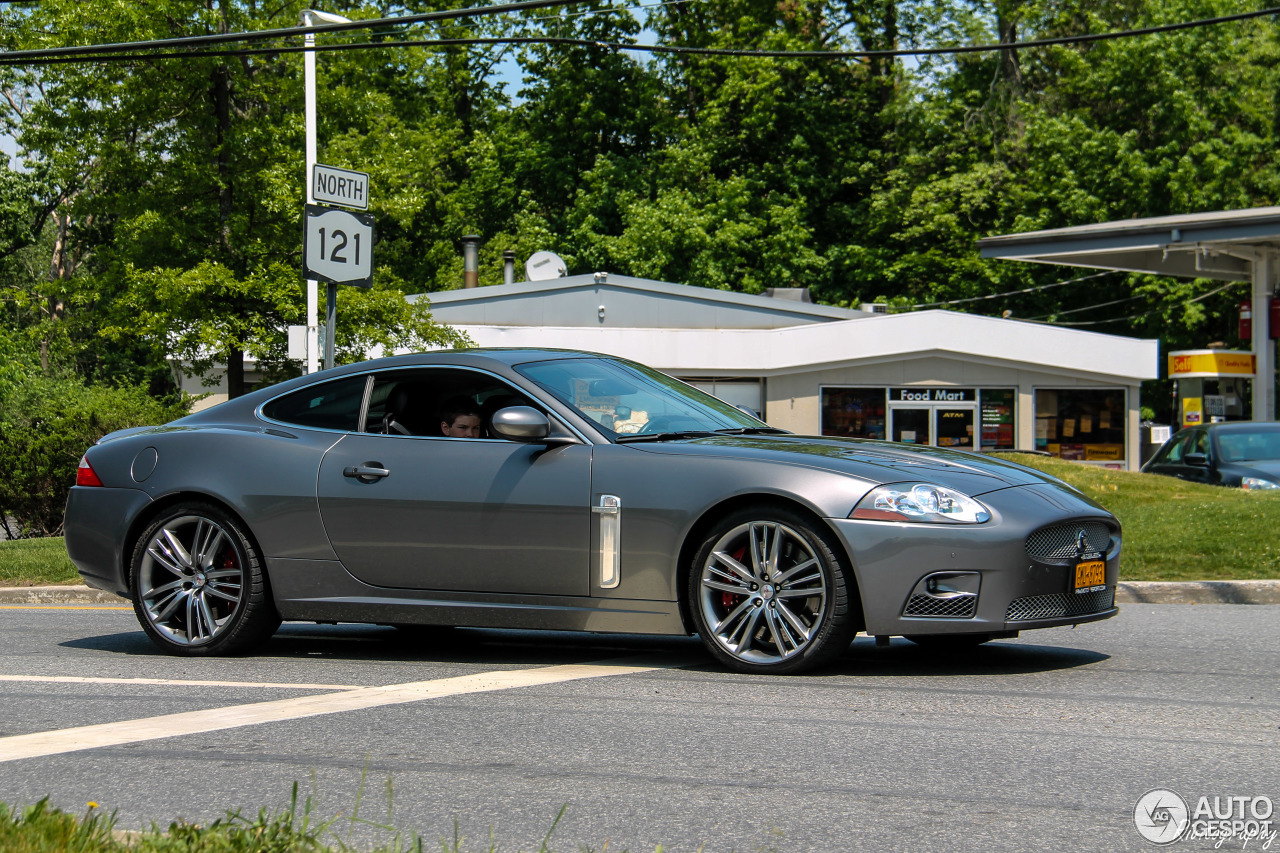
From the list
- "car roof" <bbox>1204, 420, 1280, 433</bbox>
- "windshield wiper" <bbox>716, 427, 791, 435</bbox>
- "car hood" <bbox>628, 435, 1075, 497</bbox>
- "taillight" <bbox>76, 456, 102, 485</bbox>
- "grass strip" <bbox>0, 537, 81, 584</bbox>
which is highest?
"car roof" <bbox>1204, 420, 1280, 433</bbox>

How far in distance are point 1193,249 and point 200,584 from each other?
22835 mm

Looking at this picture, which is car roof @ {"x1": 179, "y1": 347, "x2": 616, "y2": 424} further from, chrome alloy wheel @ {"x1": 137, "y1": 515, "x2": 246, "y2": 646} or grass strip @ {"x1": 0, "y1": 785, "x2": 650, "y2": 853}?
grass strip @ {"x1": 0, "y1": 785, "x2": 650, "y2": 853}

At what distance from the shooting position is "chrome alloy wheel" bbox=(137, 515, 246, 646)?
7039mm

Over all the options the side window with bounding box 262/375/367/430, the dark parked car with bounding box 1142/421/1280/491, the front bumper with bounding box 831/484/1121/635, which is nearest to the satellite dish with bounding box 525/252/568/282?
the dark parked car with bounding box 1142/421/1280/491

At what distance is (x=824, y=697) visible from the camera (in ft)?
18.2

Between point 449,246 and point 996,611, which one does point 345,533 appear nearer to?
point 996,611

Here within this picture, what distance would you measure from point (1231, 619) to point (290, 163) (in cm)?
1784

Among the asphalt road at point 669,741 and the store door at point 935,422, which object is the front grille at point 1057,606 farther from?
the store door at point 935,422

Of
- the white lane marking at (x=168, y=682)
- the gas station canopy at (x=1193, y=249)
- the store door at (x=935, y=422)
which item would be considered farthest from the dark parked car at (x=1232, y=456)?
the store door at (x=935, y=422)

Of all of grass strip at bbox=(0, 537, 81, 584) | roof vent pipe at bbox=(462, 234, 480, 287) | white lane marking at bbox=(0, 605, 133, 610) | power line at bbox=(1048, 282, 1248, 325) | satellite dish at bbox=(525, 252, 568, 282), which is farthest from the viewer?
power line at bbox=(1048, 282, 1248, 325)

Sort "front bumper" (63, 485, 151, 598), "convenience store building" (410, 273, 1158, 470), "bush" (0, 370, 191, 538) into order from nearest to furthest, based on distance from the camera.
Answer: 1. "front bumper" (63, 485, 151, 598)
2. "bush" (0, 370, 191, 538)
3. "convenience store building" (410, 273, 1158, 470)

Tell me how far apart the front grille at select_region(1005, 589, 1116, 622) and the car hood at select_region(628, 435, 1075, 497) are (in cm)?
49

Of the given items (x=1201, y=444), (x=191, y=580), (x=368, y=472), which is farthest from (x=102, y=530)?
(x=1201, y=444)

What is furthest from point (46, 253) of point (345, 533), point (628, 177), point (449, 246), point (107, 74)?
point (345, 533)
